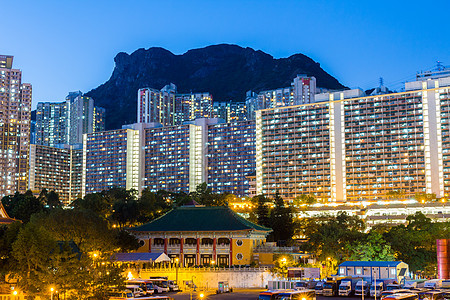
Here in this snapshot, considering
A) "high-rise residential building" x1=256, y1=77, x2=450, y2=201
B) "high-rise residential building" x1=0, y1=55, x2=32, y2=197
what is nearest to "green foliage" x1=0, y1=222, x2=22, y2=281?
"high-rise residential building" x1=256, y1=77, x2=450, y2=201

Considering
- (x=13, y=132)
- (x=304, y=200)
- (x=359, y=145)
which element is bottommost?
(x=304, y=200)

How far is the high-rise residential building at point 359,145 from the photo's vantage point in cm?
15862

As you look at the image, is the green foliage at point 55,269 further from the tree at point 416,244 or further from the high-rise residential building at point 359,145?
the high-rise residential building at point 359,145

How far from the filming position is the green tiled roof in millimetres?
84319

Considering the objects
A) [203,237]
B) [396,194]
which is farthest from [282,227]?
[396,194]

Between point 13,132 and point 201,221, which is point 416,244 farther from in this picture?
point 13,132

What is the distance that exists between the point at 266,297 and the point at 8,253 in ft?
82.9

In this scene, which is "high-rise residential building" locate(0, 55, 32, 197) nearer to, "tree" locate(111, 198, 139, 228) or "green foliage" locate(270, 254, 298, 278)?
"tree" locate(111, 198, 139, 228)

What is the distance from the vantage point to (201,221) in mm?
86250

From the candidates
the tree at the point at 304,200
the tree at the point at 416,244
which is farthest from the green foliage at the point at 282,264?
the tree at the point at 304,200

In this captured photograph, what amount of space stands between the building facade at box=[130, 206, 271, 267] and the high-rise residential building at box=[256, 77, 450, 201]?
80789 mm

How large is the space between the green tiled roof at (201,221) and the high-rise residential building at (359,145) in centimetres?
8036

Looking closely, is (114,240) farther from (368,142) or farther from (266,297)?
(368,142)

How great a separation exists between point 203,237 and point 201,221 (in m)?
2.44
